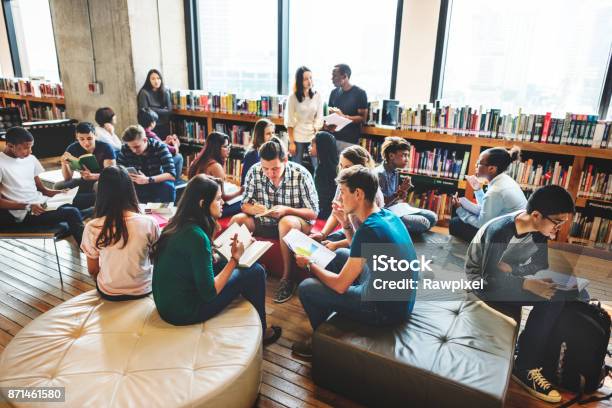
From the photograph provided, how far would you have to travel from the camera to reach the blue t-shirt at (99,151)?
13.1 feet

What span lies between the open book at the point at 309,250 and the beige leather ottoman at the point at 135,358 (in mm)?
473

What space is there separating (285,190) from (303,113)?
1.93 metres

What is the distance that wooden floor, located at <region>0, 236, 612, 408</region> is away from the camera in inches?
83.0

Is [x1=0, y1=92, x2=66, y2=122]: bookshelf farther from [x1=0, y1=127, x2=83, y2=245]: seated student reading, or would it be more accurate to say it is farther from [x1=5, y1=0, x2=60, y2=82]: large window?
[x1=0, y1=127, x2=83, y2=245]: seated student reading

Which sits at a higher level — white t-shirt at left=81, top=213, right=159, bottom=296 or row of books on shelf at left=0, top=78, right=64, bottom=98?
row of books on shelf at left=0, top=78, right=64, bottom=98

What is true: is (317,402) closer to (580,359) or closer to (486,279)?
(486,279)

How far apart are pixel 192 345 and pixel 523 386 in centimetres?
175

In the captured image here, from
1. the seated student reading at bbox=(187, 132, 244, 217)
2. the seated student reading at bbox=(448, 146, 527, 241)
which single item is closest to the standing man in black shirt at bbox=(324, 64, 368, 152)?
the seated student reading at bbox=(187, 132, 244, 217)

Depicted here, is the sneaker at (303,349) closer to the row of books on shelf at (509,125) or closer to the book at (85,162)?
the book at (85,162)

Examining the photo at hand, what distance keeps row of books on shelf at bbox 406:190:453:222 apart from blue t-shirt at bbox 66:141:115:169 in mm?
3288

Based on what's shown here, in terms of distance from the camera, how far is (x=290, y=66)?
19.2 ft

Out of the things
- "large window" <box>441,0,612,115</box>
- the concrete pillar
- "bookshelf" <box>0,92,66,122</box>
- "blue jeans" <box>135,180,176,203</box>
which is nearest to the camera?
"blue jeans" <box>135,180,176,203</box>

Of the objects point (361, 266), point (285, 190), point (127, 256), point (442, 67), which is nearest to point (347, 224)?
point (285, 190)

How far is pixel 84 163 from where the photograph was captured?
384cm
